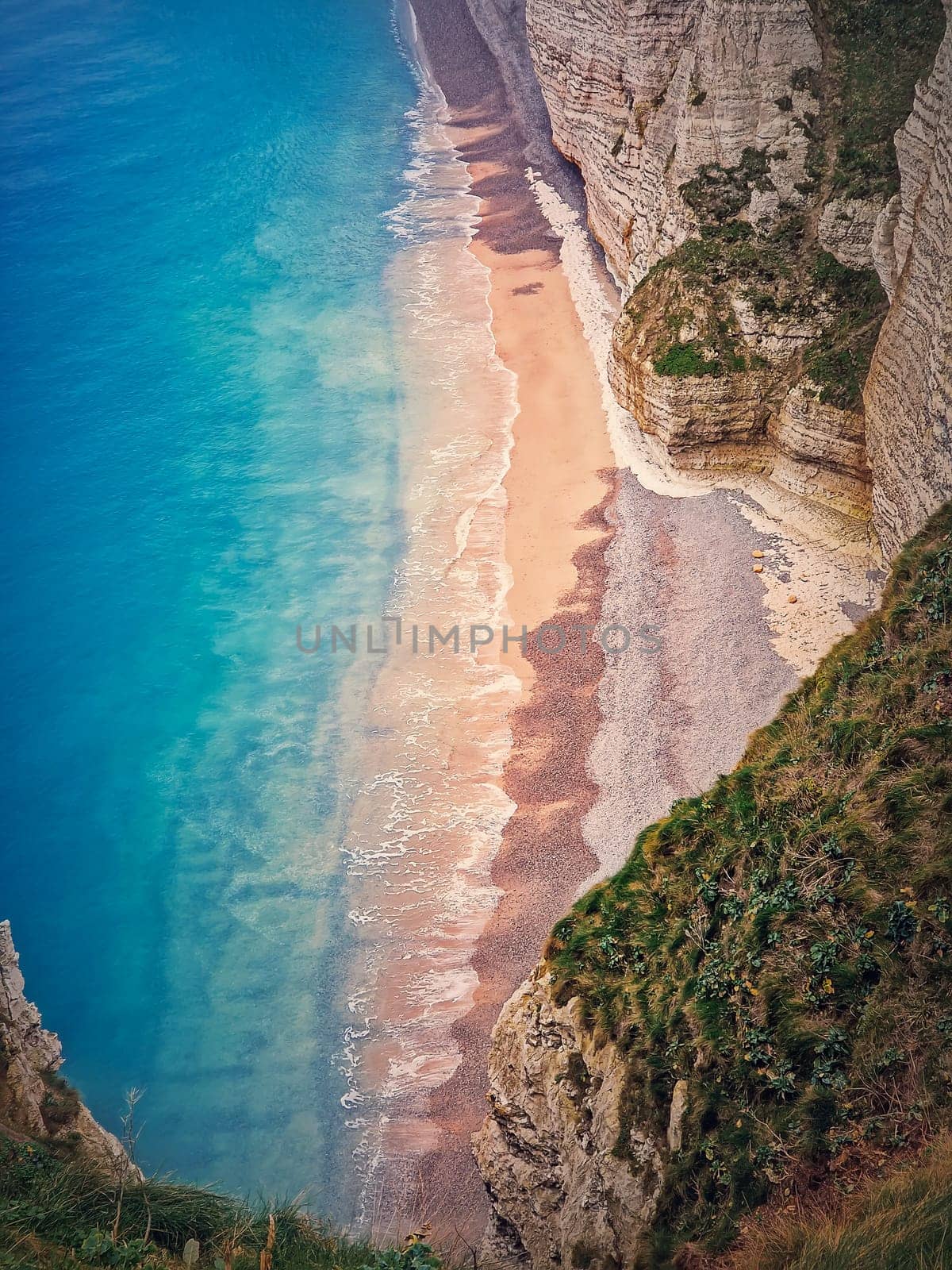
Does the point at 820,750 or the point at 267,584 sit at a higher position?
the point at 820,750

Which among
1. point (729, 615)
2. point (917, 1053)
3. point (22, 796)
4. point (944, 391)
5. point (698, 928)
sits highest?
point (944, 391)

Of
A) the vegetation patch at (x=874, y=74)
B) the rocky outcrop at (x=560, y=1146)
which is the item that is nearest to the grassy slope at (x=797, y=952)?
the rocky outcrop at (x=560, y=1146)

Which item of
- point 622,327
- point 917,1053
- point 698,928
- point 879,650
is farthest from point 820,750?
point 622,327

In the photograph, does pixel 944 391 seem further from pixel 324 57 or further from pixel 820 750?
pixel 324 57

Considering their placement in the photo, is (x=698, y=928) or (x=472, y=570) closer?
(x=698, y=928)
